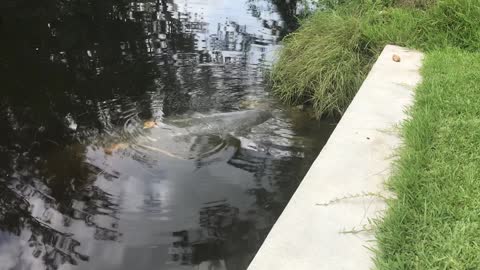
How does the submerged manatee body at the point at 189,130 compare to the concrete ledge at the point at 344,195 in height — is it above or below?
below

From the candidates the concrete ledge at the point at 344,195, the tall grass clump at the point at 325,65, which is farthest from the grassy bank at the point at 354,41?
the concrete ledge at the point at 344,195

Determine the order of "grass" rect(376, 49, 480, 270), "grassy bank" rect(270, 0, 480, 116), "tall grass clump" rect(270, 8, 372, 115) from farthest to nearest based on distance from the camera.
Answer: "tall grass clump" rect(270, 8, 372, 115) → "grassy bank" rect(270, 0, 480, 116) → "grass" rect(376, 49, 480, 270)

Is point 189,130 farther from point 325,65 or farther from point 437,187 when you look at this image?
point 437,187

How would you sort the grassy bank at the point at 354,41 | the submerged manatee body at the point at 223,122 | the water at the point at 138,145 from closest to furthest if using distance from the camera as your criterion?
the water at the point at 138,145 < the submerged manatee body at the point at 223,122 < the grassy bank at the point at 354,41

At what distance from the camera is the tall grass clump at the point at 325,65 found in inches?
219

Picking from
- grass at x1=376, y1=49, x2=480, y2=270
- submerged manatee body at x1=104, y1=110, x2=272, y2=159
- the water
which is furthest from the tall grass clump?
grass at x1=376, y1=49, x2=480, y2=270

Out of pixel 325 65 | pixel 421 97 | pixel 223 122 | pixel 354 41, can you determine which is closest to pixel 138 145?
pixel 223 122

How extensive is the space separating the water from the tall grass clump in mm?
242

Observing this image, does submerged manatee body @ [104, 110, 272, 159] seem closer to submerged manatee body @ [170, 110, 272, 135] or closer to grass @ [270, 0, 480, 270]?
submerged manatee body @ [170, 110, 272, 135]

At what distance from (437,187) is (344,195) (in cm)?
47

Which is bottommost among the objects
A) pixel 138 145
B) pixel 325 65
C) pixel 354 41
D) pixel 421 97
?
pixel 138 145

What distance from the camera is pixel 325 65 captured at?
5.68 metres

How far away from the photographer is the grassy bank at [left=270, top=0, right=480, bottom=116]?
5246mm

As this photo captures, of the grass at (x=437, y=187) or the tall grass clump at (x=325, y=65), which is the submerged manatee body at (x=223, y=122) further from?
the grass at (x=437, y=187)
